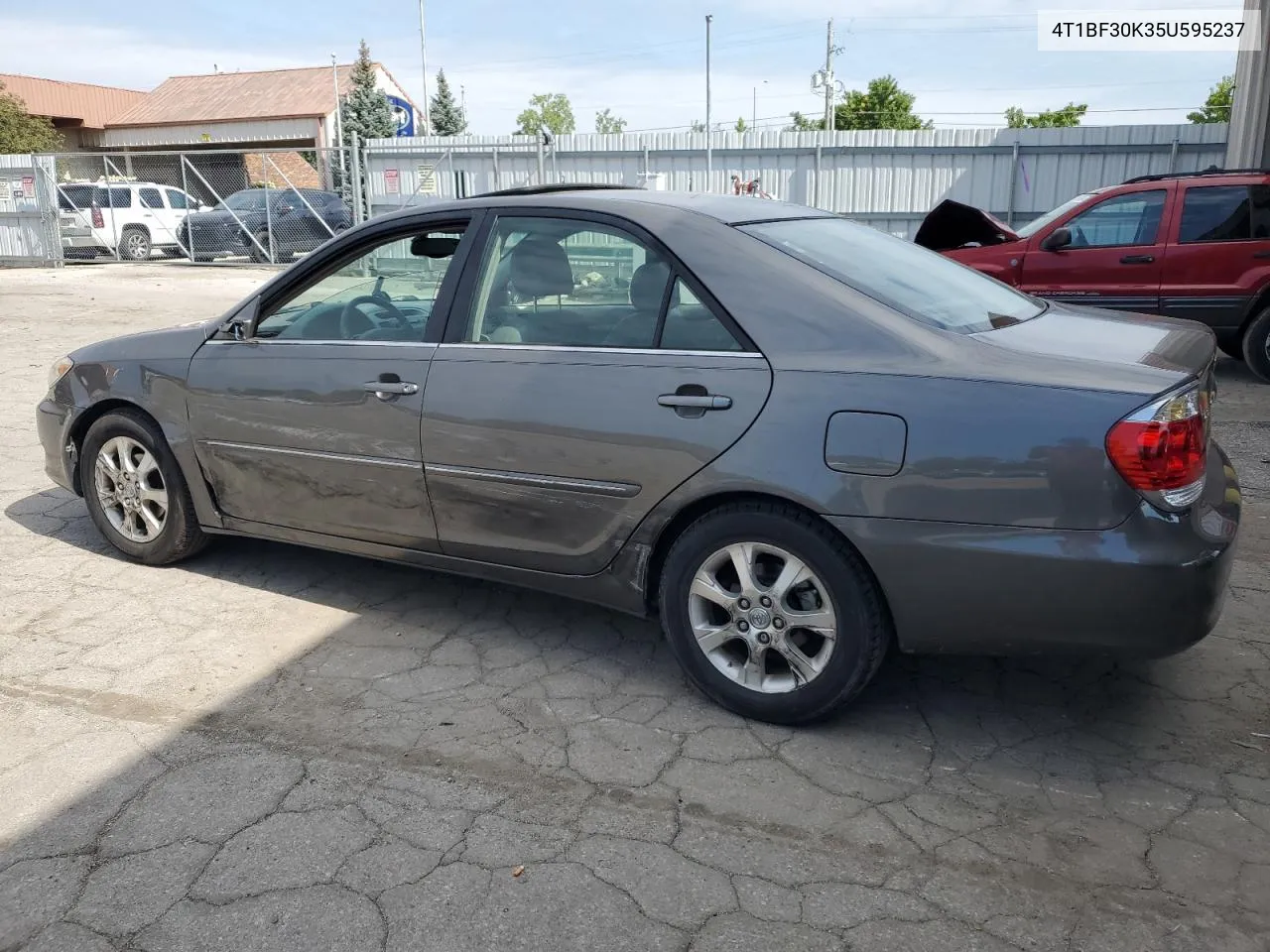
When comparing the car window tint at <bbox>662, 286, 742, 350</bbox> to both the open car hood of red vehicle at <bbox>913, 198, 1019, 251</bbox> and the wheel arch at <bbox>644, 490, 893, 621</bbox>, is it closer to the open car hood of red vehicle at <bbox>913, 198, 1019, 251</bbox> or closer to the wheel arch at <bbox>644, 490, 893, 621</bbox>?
the wheel arch at <bbox>644, 490, 893, 621</bbox>

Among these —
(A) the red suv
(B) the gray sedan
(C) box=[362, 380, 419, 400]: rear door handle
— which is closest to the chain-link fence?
(A) the red suv

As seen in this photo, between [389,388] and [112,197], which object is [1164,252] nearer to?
[389,388]

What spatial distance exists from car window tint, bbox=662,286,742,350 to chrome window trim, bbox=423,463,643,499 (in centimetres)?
46

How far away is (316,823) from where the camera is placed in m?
2.80

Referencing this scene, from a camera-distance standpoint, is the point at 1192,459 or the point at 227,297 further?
the point at 227,297

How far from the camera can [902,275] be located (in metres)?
3.55

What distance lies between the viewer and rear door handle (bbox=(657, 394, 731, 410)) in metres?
3.15

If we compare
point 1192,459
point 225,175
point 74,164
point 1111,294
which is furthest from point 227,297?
point 74,164

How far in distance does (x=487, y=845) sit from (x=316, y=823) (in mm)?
476

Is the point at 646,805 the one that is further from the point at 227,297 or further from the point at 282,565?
the point at 227,297

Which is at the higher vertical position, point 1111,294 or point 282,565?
point 1111,294

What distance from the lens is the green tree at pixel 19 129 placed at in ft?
134

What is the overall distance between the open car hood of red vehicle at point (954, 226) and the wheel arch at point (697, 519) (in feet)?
16.2

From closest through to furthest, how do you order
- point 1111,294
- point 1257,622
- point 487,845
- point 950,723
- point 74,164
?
point 487,845 → point 950,723 → point 1257,622 → point 1111,294 → point 74,164
